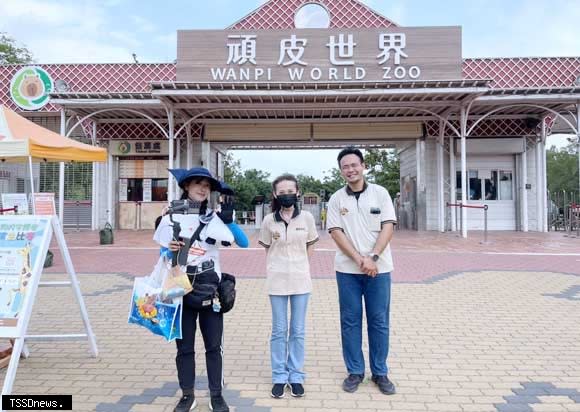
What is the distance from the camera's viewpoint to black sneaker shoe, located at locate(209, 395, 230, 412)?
2863mm

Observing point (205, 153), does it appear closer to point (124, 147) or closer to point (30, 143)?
point (124, 147)

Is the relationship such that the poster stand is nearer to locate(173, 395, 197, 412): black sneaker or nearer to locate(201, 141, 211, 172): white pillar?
locate(173, 395, 197, 412): black sneaker

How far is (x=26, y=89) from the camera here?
16578 millimetres

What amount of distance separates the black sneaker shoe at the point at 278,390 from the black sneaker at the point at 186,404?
54 centimetres

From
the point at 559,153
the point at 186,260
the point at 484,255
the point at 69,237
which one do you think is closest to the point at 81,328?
the point at 186,260

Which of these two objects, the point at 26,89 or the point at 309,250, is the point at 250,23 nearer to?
the point at 26,89

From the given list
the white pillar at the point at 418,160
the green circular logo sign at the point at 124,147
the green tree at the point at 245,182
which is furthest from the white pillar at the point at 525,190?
the green tree at the point at 245,182

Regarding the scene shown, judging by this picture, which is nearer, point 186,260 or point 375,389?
point 186,260

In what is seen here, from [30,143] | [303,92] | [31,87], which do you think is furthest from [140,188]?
[30,143]

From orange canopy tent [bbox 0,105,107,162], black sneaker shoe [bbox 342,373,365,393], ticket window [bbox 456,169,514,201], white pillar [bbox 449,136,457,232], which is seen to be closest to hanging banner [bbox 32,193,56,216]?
orange canopy tent [bbox 0,105,107,162]

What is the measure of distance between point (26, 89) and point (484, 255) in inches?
641

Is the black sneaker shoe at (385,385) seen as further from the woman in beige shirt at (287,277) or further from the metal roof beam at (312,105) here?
the metal roof beam at (312,105)

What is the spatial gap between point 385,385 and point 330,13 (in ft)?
53.4

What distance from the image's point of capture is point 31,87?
16578 mm
